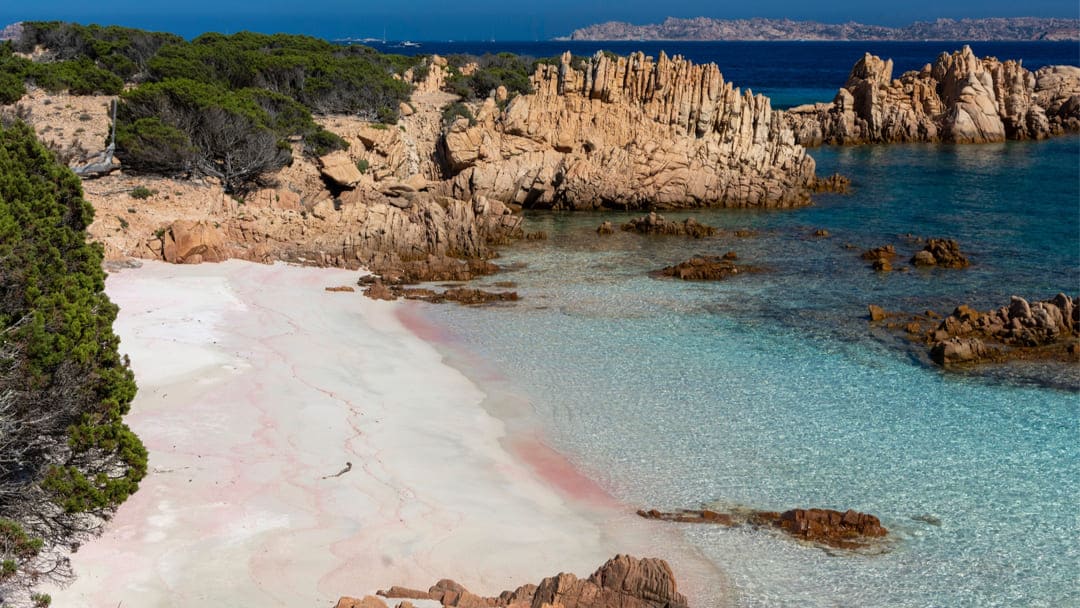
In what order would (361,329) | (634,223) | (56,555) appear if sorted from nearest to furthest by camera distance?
(56,555), (361,329), (634,223)

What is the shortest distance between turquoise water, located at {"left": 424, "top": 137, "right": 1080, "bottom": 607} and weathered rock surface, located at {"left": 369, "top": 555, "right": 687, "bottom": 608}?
182 cm

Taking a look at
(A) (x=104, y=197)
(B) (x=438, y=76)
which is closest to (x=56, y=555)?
(A) (x=104, y=197)

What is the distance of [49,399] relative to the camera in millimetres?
11266

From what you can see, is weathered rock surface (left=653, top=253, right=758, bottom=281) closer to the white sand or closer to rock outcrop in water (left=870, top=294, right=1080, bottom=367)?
rock outcrop in water (left=870, top=294, right=1080, bottom=367)

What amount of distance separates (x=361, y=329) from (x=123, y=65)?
3164cm

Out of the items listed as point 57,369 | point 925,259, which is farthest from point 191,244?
point 925,259

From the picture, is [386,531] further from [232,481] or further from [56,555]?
[56,555]

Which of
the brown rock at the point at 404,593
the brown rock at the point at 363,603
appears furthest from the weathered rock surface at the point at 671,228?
the brown rock at the point at 363,603

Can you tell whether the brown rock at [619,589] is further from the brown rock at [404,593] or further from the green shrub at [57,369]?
the green shrub at [57,369]

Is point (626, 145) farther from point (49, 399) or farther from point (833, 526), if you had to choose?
point (49, 399)

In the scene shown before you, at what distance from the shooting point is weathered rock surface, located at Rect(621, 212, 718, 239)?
114 ft

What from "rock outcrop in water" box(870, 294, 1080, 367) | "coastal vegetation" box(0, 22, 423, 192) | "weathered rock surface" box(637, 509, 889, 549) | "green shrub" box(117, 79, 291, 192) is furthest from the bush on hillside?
"weathered rock surface" box(637, 509, 889, 549)

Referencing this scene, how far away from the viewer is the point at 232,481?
1344 cm

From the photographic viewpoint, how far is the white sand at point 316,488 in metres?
11.1
